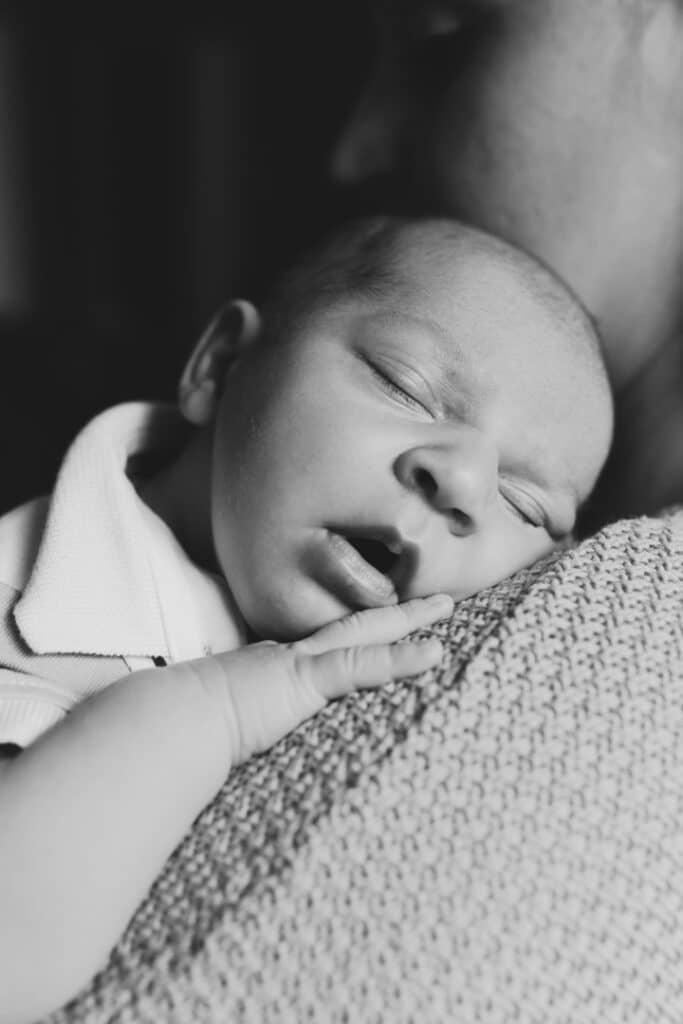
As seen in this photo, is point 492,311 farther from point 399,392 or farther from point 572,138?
point 572,138

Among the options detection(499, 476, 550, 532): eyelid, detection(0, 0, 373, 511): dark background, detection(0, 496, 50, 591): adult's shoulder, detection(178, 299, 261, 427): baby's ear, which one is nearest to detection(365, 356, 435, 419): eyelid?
detection(499, 476, 550, 532): eyelid

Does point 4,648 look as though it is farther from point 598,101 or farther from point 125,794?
point 598,101

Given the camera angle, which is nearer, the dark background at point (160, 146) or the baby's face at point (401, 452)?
the baby's face at point (401, 452)

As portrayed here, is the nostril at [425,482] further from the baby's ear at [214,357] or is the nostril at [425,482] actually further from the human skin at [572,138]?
the human skin at [572,138]

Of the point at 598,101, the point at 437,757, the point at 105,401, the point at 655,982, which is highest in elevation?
the point at 598,101

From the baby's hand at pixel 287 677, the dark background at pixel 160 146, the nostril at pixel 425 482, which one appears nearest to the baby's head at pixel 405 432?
the nostril at pixel 425 482

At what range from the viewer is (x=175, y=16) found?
2611 millimetres

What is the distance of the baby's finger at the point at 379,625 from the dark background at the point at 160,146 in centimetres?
152

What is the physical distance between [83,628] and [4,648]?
0.07 m

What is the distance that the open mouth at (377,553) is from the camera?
3.05 ft

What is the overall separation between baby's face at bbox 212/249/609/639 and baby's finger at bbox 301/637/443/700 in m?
0.12

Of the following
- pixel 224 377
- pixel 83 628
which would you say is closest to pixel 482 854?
pixel 83 628

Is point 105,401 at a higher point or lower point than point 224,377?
lower

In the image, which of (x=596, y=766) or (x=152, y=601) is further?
(x=152, y=601)
